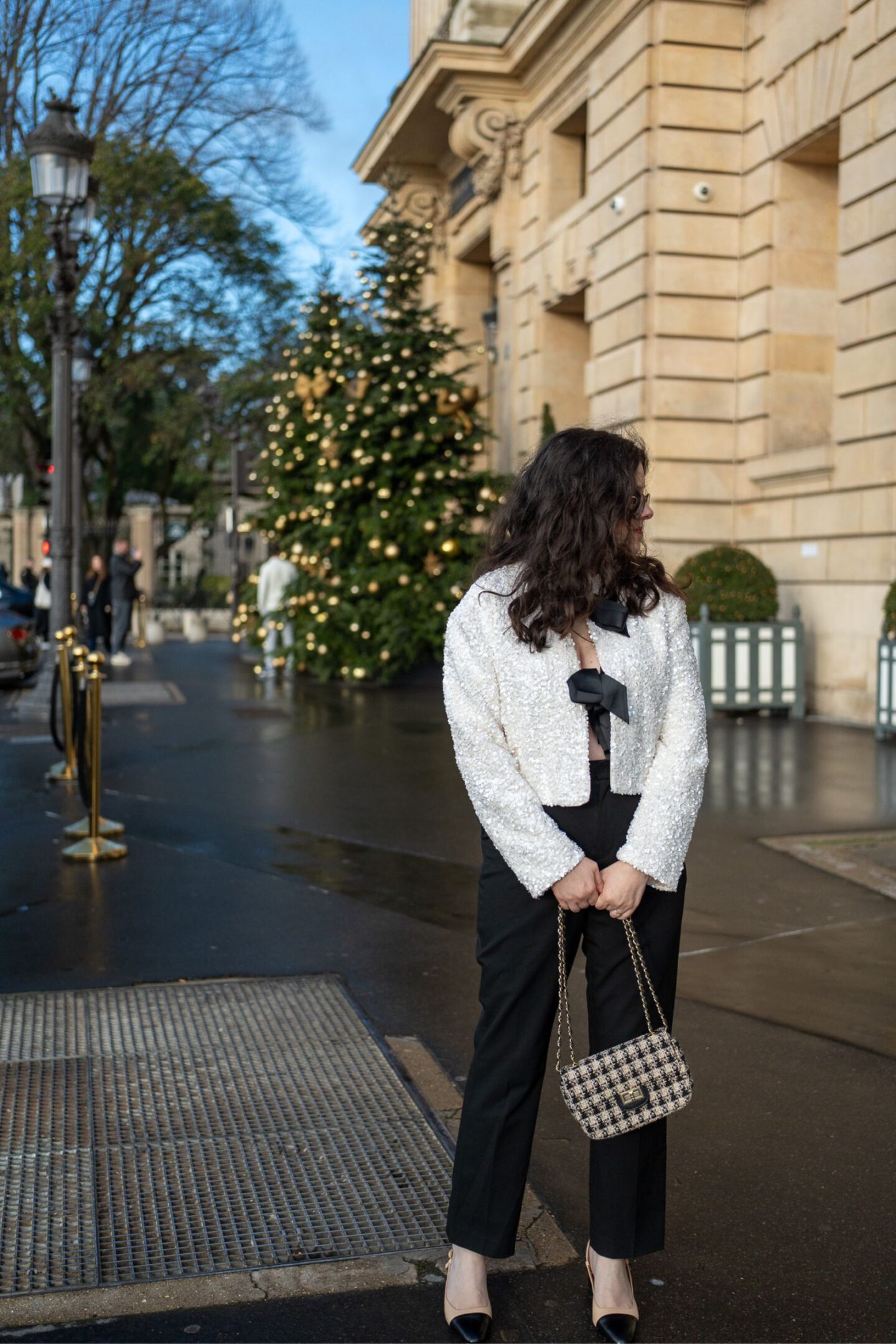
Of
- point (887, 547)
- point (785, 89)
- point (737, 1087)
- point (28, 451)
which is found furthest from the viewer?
point (28, 451)

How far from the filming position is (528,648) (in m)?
2.95

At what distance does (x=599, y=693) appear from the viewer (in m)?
2.93

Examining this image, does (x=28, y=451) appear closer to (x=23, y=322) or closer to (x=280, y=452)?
(x=23, y=322)

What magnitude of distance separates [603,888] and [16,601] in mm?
18319

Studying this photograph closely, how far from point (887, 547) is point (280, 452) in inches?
419

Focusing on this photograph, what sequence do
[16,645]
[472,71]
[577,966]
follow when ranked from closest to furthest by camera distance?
[577,966]
[16,645]
[472,71]

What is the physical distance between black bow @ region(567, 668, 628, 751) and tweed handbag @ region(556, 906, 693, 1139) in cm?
42

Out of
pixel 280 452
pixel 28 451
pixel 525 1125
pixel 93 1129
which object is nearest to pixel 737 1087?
pixel 525 1125

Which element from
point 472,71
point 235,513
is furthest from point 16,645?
point 235,513

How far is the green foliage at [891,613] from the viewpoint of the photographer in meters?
12.8

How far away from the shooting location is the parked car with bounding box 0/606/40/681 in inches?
734

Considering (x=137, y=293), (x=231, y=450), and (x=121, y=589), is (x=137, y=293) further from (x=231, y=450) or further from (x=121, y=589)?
(x=121, y=589)

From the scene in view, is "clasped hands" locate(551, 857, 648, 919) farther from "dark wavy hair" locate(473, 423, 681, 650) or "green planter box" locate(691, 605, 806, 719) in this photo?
"green planter box" locate(691, 605, 806, 719)

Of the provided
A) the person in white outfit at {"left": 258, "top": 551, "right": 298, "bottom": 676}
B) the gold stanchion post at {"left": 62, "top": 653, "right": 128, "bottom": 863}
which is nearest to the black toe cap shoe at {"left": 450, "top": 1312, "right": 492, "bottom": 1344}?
the gold stanchion post at {"left": 62, "top": 653, "right": 128, "bottom": 863}
